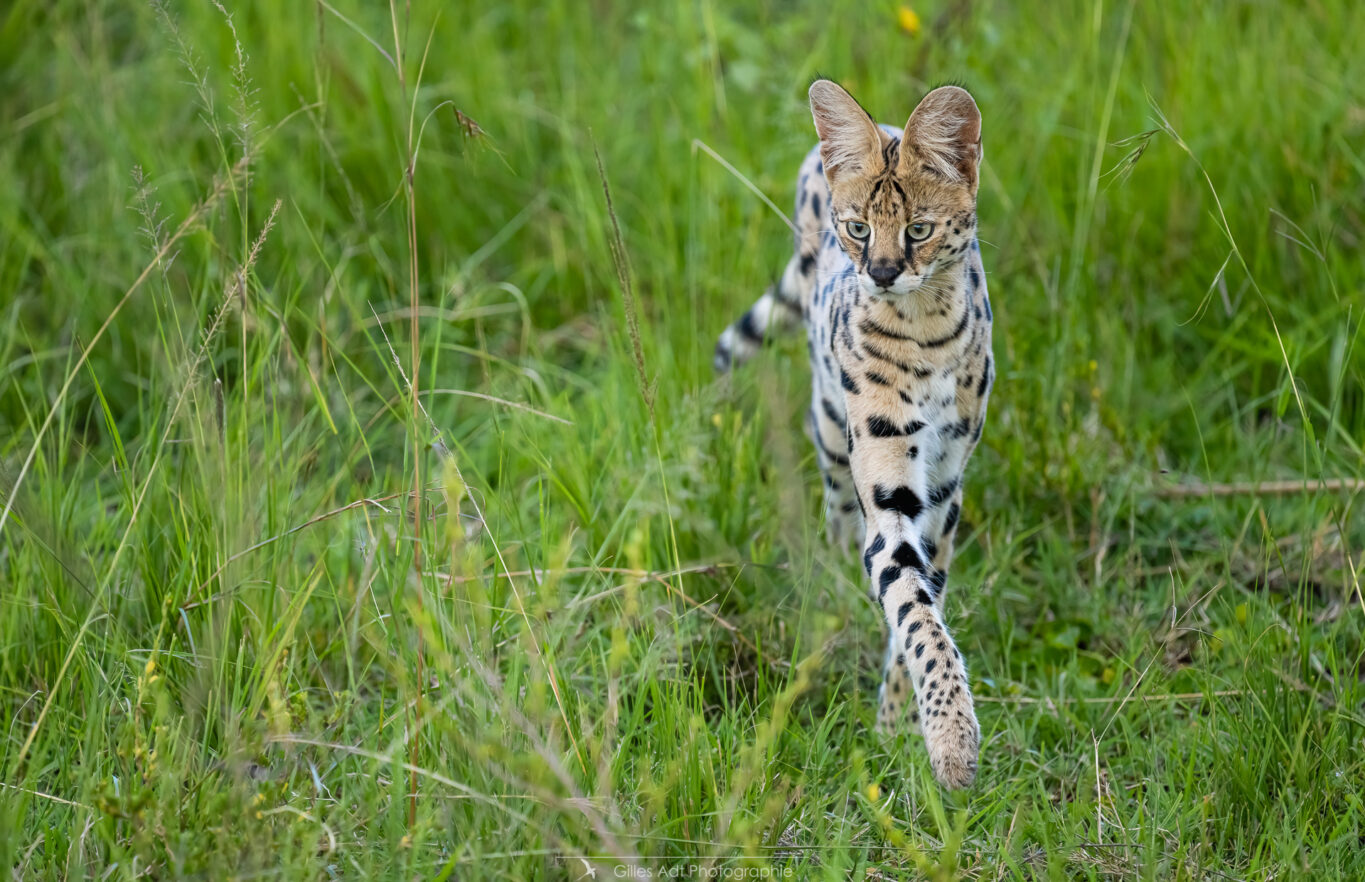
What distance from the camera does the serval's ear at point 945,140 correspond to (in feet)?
9.70

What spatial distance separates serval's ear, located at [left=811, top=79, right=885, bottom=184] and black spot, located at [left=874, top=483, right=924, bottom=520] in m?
0.79

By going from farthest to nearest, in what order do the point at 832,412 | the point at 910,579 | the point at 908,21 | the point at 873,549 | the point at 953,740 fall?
the point at 908,21 → the point at 832,412 → the point at 873,549 → the point at 910,579 → the point at 953,740

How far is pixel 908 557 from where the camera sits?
3010 millimetres

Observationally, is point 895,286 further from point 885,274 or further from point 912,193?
point 912,193

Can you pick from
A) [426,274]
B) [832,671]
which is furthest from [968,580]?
[426,274]

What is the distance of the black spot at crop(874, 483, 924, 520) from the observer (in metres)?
3.13

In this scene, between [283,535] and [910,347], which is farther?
[910,347]

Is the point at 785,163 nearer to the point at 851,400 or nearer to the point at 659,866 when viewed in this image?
the point at 851,400

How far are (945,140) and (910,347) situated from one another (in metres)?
0.51

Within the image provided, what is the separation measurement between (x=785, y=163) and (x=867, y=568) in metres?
2.39

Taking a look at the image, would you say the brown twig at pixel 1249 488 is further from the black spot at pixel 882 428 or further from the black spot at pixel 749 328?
the black spot at pixel 749 328

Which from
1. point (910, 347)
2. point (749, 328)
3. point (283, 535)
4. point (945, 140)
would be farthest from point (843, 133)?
point (283, 535)

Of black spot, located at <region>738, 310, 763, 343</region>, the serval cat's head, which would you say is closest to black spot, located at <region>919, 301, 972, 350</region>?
the serval cat's head

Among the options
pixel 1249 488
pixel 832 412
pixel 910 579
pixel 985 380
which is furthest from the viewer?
pixel 1249 488
